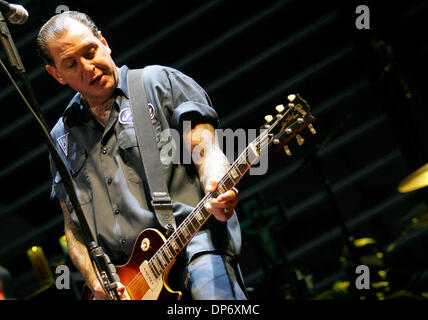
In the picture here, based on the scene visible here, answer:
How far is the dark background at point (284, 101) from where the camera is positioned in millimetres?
5164

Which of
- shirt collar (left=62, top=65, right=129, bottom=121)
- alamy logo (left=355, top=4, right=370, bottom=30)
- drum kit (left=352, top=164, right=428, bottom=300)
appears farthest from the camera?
alamy logo (left=355, top=4, right=370, bottom=30)

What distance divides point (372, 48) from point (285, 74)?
905 millimetres

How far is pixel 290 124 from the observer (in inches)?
84.8

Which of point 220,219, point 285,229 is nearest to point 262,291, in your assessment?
point 285,229

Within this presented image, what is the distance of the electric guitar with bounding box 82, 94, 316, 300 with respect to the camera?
7.00 ft

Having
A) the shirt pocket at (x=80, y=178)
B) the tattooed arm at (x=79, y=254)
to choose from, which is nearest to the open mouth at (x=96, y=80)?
the shirt pocket at (x=80, y=178)

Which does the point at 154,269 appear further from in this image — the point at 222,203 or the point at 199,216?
the point at 222,203

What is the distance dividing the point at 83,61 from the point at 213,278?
3.87 ft

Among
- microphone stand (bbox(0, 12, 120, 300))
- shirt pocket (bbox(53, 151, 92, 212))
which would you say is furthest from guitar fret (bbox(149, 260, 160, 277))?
shirt pocket (bbox(53, 151, 92, 212))

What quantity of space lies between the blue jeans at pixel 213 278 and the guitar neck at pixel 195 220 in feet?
0.31

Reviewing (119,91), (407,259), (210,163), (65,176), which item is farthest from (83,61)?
(407,259)

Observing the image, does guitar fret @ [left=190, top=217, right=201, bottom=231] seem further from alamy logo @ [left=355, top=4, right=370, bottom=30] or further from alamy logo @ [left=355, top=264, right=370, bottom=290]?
alamy logo @ [left=355, top=4, right=370, bottom=30]

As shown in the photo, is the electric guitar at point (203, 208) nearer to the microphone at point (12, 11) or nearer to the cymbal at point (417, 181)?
the microphone at point (12, 11)

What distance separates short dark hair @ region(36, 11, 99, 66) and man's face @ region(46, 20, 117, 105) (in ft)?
0.08
